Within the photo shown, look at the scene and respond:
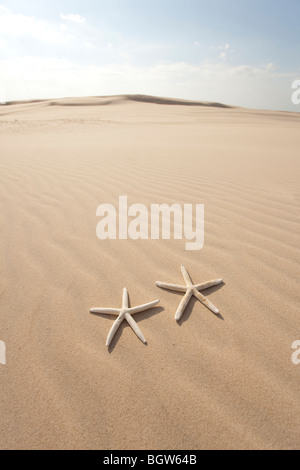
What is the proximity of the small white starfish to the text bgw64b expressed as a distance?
46 centimetres

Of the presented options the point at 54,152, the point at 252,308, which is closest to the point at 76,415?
the point at 252,308

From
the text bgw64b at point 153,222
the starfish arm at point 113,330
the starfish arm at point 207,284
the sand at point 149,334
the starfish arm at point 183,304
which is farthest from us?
the text bgw64b at point 153,222

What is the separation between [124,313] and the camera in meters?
1.56

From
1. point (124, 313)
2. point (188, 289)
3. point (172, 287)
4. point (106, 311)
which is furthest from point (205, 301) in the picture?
point (106, 311)

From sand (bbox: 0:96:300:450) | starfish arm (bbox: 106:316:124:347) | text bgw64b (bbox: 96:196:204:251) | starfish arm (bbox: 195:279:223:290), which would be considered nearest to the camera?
sand (bbox: 0:96:300:450)

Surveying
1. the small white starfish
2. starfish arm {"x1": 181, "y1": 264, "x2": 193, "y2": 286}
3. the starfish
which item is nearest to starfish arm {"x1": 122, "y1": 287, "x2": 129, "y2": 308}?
the starfish

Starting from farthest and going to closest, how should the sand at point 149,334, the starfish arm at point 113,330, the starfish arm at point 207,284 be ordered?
the starfish arm at point 207,284, the starfish arm at point 113,330, the sand at point 149,334

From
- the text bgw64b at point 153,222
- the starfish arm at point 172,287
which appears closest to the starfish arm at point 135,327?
the starfish arm at point 172,287

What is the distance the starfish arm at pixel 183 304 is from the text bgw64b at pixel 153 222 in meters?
0.58

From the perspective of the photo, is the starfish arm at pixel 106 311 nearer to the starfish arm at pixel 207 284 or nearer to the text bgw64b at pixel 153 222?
the starfish arm at pixel 207 284

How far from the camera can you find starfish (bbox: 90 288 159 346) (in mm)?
1451

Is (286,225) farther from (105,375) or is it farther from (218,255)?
(105,375)

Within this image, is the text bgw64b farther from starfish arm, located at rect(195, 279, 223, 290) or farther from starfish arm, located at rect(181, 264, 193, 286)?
starfish arm, located at rect(195, 279, 223, 290)

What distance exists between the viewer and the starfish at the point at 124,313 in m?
1.45
